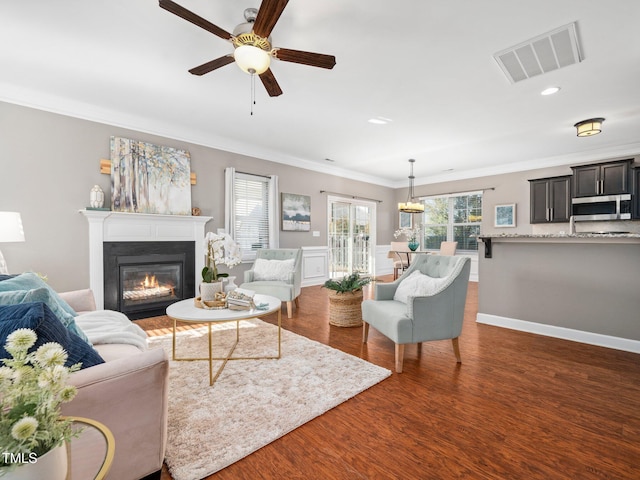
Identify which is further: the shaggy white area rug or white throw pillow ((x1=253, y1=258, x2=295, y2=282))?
white throw pillow ((x1=253, y1=258, x2=295, y2=282))

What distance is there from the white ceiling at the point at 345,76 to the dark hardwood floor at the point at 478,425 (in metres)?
2.74

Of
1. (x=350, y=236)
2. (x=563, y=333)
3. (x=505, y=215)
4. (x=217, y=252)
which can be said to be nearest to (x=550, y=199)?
(x=505, y=215)

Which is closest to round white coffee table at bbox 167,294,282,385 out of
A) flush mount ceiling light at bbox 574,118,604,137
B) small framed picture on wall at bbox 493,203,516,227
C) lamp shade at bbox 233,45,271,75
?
lamp shade at bbox 233,45,271,75

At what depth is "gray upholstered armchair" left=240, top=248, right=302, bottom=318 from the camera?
3.92 m

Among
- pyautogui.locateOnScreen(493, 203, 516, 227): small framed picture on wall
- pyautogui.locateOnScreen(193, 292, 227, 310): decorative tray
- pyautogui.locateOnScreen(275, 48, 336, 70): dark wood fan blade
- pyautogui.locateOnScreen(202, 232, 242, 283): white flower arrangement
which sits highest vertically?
pyautogui.locateOnScreen(275, 48, 336, 70): dark wood fan blade

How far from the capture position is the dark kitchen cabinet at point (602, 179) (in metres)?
4.89

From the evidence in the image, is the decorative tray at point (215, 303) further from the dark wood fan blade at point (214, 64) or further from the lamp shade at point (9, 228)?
the dark wood fan blade at point (214, 64)

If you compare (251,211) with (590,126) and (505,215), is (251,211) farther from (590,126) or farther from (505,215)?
(505,215)

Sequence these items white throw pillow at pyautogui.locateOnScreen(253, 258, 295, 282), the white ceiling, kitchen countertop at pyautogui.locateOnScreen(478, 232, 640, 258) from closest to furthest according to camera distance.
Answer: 1. the white ceiling
2. kitchen countertop at pyautogui.locateOnScreen(478, 232, 640, 258)
3. white throw pillow at pyautogui.locateOnScreen(253, 258, 295, 282)

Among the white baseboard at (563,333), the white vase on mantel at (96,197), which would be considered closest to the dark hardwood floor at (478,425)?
the white baseboard at (563,333)

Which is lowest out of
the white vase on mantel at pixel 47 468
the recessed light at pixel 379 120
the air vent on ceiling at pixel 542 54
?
the white vase on mantel at pixel 47 468

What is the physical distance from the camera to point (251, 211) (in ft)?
17.7

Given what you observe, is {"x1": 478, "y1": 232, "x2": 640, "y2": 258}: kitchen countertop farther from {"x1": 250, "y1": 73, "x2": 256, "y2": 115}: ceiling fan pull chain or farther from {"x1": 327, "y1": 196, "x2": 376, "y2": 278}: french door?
{"x1": 327, "y1": 196, "x2": 376, "y2": 278}: french door

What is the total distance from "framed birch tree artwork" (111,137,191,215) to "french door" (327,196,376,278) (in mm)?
3364
